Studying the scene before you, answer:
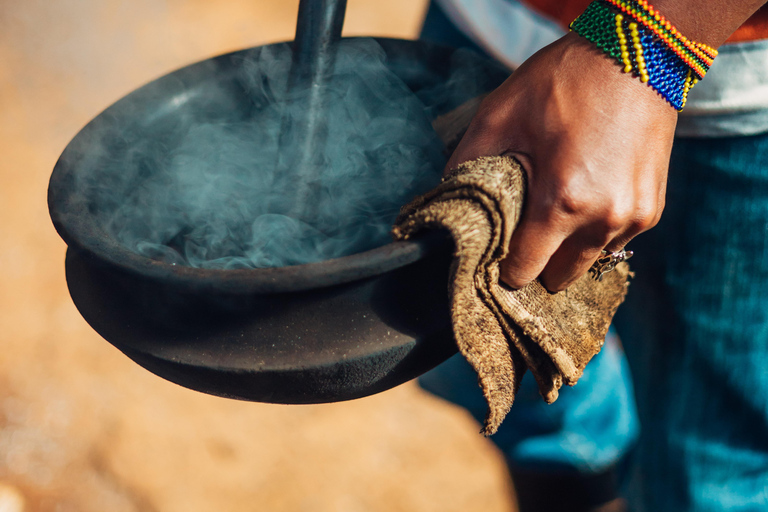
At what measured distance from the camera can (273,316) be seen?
2.59 ft

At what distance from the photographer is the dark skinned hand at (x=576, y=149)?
762 mm

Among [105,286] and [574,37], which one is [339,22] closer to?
[574,37]

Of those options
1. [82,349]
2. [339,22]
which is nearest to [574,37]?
[339,22]

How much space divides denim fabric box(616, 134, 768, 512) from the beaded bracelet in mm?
354

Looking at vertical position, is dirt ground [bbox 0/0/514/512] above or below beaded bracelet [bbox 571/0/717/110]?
below

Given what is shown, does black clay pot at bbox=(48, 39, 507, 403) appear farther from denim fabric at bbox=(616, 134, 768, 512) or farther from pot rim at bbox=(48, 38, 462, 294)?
denim fabric at bbox=(616, 134, 768, 512)

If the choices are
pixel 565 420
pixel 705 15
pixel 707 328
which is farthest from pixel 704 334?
pixel 565 420

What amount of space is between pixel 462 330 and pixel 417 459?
1.55m

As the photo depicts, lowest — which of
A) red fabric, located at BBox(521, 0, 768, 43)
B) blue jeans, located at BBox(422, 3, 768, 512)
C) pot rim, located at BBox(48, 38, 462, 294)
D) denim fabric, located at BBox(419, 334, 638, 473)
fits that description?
denim fabric, located at BBox(419, 334, 638, 473)

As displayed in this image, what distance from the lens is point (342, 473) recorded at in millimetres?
2107

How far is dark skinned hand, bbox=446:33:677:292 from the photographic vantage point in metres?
0.76

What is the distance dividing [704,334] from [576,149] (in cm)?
71

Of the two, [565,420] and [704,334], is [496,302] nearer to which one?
[704,334]

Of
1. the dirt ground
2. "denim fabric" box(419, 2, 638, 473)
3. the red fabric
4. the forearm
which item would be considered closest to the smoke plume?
the red fabric
